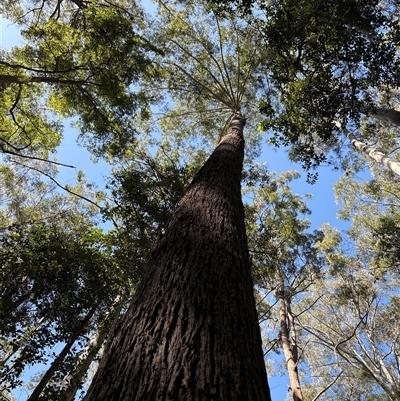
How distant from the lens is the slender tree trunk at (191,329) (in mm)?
1369

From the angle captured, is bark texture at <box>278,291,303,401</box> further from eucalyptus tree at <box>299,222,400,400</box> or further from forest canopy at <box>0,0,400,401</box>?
eucalyptus tree at <box>299,222,400,400</box>

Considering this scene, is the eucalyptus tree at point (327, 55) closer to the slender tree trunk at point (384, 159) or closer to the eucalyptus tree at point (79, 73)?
the slender tree trunk at point (384, 159)

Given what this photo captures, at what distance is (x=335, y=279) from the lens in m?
15.5

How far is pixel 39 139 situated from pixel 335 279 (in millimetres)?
13655

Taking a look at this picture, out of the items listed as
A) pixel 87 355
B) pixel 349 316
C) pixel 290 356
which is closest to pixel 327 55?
pixel 290 356

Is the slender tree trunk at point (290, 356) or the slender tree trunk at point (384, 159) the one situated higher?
the slender tree trunk at point (384, 159)

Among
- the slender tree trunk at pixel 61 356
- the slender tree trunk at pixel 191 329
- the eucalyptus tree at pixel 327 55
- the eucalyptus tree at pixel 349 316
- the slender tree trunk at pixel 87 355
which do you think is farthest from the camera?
the eucalyptus tree at pixel 349 316

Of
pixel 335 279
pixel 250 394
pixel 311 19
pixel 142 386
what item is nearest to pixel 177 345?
pixel 142 386

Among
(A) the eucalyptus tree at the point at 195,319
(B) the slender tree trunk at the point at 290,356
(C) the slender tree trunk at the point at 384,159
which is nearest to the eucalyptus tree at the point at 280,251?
(B) the slender tree trunk at the point at 290,356

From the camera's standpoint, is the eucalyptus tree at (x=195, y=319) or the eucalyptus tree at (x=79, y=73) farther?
the eucalyptus tree at (x=79, y=73)

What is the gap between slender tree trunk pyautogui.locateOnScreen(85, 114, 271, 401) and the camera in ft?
4.49

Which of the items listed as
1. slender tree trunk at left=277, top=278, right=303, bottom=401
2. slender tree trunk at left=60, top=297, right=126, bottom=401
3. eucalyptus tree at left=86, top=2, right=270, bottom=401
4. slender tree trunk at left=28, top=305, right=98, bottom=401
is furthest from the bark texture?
eucalyptus tree at left=86, top=2, right=270, bottom=401

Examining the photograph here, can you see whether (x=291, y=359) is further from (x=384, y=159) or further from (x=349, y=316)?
(x=349, y=316)

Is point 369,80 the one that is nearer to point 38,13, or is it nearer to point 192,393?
point 192,393
